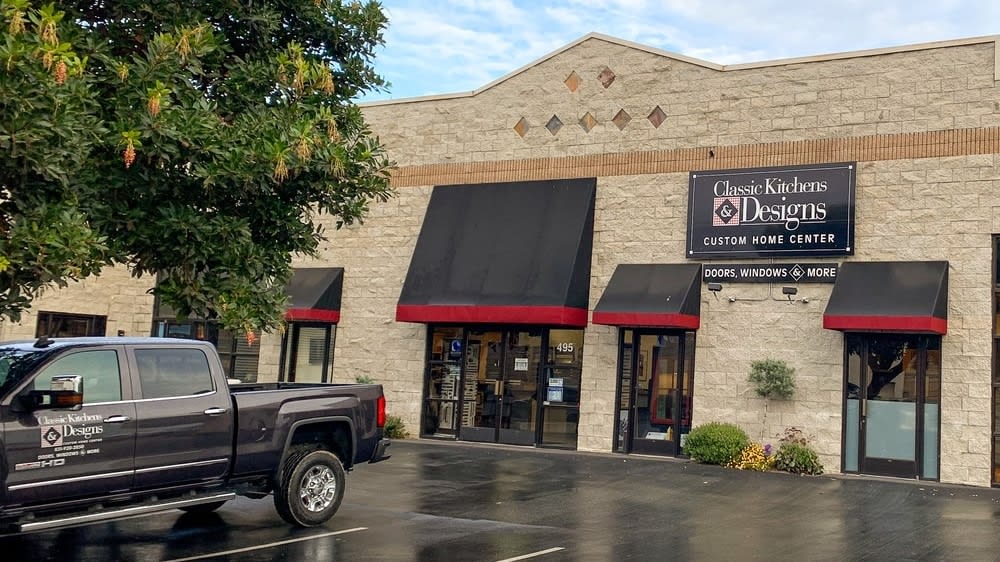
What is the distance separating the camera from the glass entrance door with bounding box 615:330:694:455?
20062 mm

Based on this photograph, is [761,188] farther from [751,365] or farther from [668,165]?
[751,365]

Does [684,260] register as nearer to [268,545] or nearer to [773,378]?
[773,378]

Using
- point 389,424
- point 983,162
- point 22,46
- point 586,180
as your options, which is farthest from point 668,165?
point 22,46

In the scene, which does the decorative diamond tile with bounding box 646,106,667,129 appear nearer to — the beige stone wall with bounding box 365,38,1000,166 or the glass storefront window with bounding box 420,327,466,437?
the beige stone wall with bounding box 365,38,1000,166

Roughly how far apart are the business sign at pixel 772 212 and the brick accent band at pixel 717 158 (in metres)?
0.25

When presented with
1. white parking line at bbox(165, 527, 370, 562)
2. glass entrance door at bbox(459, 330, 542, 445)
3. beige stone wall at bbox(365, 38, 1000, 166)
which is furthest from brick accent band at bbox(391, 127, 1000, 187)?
white parking line at bbox(165, 527, 370, 562)

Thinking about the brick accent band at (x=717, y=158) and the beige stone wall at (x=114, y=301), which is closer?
Answer: the brick accent band at (x=717, y=158)

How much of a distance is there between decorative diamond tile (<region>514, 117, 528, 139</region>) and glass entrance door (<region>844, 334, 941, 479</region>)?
27.2ft

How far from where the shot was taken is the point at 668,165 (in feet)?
67.8

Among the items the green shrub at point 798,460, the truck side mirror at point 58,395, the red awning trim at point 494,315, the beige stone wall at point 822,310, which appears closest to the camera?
the truck side mirror at point 58,395

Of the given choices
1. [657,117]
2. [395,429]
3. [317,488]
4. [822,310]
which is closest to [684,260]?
[822,310]

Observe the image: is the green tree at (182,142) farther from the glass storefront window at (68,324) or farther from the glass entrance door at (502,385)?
the glass storefront window at (68,324)

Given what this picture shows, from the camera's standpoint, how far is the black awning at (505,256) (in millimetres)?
20391

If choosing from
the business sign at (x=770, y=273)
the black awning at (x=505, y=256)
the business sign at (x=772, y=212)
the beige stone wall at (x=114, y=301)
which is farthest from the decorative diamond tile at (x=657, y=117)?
the beige stone wall at (x=114, y=301)
